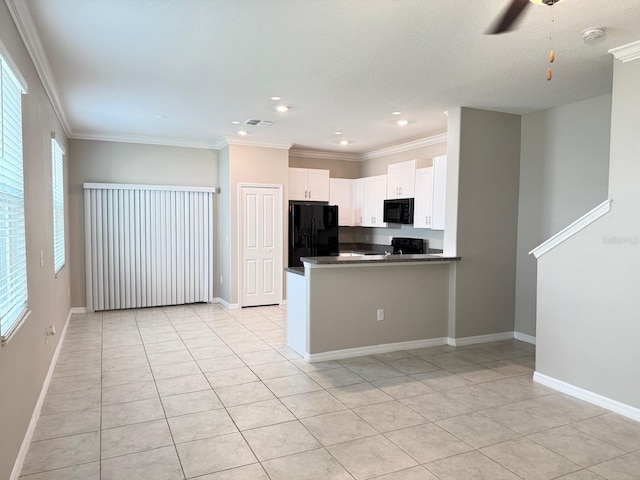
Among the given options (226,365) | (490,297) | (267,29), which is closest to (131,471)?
(226,365)

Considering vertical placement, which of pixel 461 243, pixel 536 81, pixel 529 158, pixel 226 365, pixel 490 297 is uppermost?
pixel 536 81

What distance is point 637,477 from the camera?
2357 mm

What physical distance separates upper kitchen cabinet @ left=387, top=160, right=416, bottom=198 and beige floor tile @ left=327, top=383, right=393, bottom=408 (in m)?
3.39

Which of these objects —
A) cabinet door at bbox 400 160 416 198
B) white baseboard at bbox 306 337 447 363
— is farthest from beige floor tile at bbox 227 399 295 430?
cabinet door at bbox 400 160 416 198

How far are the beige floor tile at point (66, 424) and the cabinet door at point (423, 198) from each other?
4.44 meters

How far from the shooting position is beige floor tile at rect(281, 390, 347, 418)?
312cm

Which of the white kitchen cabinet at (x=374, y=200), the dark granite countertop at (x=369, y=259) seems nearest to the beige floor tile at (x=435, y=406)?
the dark granite countertop at (x=369, y=259)

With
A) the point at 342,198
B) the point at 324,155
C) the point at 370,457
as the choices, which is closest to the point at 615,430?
the point at 370,457

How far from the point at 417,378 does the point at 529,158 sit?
9.38 feet

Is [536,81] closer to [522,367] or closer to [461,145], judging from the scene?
[461,145]

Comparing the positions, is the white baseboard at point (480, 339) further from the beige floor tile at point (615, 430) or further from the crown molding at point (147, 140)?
the crown molding at point (147, 140)

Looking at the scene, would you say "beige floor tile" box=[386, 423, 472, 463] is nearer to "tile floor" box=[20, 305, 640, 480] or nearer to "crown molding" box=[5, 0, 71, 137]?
"tile floor" box=[20, 305, 640, 480]

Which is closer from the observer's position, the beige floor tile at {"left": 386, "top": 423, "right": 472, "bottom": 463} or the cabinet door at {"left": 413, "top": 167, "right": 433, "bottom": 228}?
the beige floor tile at {"left": 386, "top": 423, "right": 472, "bottom": 463}

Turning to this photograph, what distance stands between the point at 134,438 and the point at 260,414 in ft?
2.72
